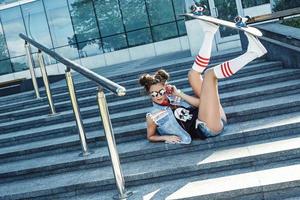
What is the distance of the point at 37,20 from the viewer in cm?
1766

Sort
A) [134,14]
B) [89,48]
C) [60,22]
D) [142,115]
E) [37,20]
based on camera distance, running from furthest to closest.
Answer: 1. [37,20]
2. [60,22]
3. [89,48]
4. [134,14]
5. [142,115]

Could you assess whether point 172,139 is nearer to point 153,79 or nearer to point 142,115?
point 153,79

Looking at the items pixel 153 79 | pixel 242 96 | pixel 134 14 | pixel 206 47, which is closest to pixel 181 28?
pixel 134 14

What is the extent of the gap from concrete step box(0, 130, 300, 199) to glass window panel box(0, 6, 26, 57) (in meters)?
14.6

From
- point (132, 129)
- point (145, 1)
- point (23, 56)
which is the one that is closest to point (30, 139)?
point (132, 129)

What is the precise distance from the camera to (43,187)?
434 cm

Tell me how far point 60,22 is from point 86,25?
1220mm

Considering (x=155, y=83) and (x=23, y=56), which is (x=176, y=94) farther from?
(x=23, y=56)

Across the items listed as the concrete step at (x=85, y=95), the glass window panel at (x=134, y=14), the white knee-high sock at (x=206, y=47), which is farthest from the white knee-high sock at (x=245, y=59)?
the glass window panel at (x=134, y=14)

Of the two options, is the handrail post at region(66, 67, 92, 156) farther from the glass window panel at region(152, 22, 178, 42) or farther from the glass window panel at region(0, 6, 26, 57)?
the glass window panel at region(0, 6, 26, 57)

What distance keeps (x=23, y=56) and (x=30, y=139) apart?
519 inches

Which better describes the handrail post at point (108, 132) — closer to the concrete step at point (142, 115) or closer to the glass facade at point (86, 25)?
the concrete step at point (142, 115)

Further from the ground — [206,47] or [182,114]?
[206,47]

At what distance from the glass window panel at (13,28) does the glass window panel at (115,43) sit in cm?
401
